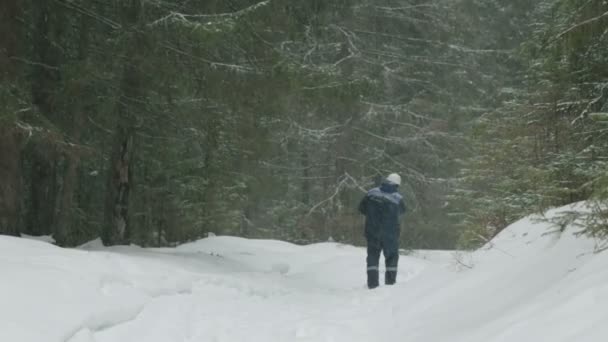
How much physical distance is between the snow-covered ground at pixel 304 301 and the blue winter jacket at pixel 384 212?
48.4 inches

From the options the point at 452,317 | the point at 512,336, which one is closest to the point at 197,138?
the point at 452,317

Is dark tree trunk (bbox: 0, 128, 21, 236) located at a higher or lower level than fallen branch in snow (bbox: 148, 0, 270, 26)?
lower

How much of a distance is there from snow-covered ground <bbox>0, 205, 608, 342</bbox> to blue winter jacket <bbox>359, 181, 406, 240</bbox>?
1.23 metres

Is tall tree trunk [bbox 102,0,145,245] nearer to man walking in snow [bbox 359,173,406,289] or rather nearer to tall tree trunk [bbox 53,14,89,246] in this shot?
tall tree trunk [bbox 53,14,89,246]

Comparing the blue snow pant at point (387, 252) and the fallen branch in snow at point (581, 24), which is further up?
the fallen branch in snow at point (581, 24)

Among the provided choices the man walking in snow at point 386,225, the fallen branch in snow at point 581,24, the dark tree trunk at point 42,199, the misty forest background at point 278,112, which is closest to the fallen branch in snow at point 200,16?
the misty forest background at point 278,112

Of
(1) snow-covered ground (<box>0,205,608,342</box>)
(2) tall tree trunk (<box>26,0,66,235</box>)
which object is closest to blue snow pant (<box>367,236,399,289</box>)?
(1) snow-covered ground (<box>0,205,608,342</box>)

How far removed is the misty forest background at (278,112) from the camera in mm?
7543

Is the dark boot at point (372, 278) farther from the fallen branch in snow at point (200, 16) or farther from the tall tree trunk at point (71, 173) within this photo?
the tall tree trunk at point (71, 173)

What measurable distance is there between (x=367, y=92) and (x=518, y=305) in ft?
21.7

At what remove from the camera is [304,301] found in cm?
772

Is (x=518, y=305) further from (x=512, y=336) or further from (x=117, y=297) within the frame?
(x=117, y=297)

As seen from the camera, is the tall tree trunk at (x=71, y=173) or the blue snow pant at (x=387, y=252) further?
the tall tree trunk at (x=71, y=173)

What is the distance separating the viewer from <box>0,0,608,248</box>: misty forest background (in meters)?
7.54
